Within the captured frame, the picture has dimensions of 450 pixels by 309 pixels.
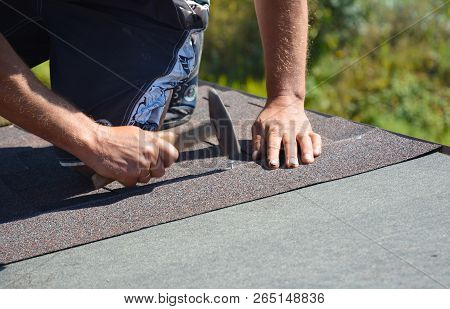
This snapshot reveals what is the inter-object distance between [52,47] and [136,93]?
427 mm

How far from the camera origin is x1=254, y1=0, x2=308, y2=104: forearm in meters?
2.63

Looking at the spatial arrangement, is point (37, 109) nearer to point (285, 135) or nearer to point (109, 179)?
point (109, 179)

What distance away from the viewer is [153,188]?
7.50ft

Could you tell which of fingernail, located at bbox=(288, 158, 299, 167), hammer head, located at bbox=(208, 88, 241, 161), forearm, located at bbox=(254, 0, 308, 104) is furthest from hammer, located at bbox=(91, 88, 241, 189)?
forearm, located at bbox=(254, 0, 308, 104)

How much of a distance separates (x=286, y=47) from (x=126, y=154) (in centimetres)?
83

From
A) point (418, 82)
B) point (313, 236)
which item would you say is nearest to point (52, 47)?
point (313, 236)

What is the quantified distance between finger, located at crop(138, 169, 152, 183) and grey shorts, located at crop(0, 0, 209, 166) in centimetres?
44

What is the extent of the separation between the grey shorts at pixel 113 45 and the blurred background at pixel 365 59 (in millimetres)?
1991

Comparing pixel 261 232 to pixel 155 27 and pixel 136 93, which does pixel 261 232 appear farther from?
pixel 155 27

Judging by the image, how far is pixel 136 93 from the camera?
2.66 meters

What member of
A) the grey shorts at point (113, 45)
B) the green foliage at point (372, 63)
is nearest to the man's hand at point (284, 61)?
the grey shorts at point (113, 45)

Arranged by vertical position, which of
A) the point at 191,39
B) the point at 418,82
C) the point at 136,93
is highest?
the point at 191,39

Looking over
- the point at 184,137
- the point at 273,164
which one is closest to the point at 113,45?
the point at 184,137

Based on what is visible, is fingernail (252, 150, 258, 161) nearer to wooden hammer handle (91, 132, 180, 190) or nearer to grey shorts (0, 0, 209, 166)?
wooden hammer handle (91, 132, 180, 190)
